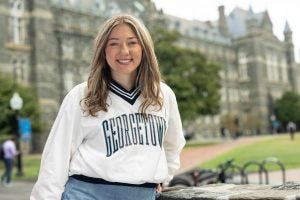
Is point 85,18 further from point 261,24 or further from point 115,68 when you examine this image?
point 115,68

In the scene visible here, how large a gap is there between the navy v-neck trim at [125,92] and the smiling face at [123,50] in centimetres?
8

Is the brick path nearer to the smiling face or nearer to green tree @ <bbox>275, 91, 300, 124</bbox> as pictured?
the smiling face

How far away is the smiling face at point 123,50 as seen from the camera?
265 centimetres

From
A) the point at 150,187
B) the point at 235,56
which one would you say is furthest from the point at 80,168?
the point at 235,56

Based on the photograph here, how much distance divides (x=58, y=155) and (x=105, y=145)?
0.26 meters

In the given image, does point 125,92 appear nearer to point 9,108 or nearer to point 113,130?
point 113,130

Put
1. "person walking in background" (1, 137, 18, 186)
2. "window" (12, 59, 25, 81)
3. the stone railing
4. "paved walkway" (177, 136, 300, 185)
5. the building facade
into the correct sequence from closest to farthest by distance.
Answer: the stone railing
"paved walkway" (177, 136, 300, 185)
"person walking in background" (1, 137, 18, 186)
"window" (12, 59, 25, 81)
the building facade

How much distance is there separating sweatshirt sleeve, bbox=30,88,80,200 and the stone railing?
2.85ft

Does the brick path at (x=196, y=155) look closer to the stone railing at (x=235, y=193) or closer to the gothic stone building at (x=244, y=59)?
the stone railing at (x=235, y=193)

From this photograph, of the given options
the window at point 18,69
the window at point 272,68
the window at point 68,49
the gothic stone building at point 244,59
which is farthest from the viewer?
the window at point 272,68

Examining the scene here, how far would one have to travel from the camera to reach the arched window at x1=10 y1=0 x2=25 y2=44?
132ft

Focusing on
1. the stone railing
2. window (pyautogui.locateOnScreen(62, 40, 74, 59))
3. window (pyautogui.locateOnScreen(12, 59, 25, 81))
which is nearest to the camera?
the stone railing

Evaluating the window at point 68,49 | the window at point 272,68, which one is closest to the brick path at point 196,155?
the window at point 68,49

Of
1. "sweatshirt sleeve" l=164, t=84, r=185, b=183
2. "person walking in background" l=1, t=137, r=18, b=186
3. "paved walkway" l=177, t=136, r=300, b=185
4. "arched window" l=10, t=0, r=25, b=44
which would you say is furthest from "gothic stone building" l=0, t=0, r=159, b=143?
"sweatshirt sleeve" l=164, t=84, r=185, b=183
